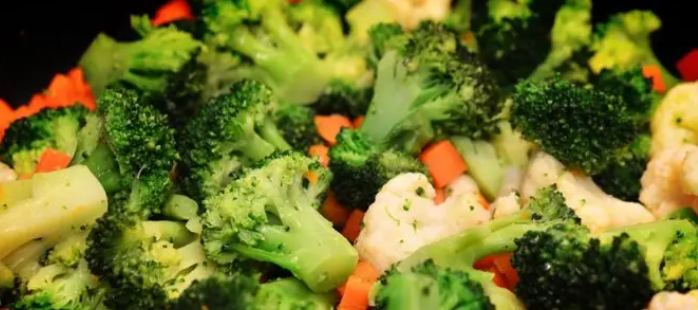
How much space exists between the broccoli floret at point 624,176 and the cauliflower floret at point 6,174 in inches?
52.7

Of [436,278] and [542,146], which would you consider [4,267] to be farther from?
[542,146]

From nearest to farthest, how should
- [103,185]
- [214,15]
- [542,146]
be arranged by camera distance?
[103,185]
[542,146]
[214,15]

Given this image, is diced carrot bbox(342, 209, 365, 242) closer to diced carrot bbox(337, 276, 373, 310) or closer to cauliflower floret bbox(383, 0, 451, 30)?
diced carrot bbox(337, 276, 373, 310)

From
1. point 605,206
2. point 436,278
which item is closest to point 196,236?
point 436,278

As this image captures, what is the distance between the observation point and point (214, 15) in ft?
7.08

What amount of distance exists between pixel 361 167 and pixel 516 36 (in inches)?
23.8

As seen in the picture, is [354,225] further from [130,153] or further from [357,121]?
[130,153]

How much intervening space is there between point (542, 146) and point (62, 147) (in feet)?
3.56

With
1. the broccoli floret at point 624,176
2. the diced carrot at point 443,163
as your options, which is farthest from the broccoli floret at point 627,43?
the diced carrot at point 443,163

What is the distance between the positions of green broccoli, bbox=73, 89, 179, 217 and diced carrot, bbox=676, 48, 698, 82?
1326 millimetres

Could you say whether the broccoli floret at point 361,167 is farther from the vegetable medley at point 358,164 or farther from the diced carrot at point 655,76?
Answer: the diced carrot at point 655,76

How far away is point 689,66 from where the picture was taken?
2.24 metres

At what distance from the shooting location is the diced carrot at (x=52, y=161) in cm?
190

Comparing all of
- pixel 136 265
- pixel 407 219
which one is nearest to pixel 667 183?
pixel 407 219
